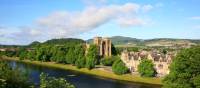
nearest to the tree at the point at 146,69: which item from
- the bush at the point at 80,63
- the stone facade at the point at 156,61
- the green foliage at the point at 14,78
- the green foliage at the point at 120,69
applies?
the green foliage at the point at 120,69

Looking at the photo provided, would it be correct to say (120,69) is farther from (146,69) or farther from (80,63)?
(80,63)

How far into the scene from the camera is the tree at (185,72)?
7000 centimetres

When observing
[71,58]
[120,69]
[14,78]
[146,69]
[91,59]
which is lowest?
[120,69]

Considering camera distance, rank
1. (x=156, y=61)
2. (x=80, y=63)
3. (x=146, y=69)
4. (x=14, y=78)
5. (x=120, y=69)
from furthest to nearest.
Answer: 1. (x=80, y=63)
2. (x=156, y=61)
3. (x=120, y=69)
4. (x=146, y=69)
5. (x=14, y=78)

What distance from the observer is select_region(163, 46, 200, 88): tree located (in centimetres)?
7000

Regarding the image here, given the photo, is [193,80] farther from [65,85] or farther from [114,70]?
[114,70]

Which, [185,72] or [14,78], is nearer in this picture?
[14,78]

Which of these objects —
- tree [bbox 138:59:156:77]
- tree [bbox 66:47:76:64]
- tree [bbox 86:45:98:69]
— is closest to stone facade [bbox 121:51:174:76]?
tree [bbox 138:59:156:77]

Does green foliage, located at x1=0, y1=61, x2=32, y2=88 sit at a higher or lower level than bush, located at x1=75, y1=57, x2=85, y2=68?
higher

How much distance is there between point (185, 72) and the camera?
7369cm

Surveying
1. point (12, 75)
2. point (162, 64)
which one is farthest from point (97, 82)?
point (12, 75)

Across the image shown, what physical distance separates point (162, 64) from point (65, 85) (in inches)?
4300

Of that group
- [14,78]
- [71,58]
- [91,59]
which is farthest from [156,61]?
[14,78]

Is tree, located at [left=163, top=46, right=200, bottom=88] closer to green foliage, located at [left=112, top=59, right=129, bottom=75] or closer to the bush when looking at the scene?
green foliage, located at [left=112, top=59, right=129, bottom=75]
